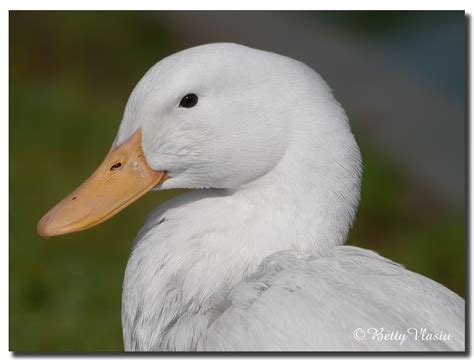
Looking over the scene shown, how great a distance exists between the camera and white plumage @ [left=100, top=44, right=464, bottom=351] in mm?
2354

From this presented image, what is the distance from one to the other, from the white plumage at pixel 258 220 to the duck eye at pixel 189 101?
2 centimetres

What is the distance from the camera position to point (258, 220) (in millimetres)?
2475

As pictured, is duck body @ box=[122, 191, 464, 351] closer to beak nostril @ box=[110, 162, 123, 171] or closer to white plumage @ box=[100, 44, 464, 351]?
white plumage @ box=[100, 44, 464, 351]

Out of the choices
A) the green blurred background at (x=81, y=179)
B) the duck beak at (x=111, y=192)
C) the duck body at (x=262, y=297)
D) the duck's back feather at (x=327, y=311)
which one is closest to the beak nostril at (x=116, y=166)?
the duck beak at (x=111, y=192)

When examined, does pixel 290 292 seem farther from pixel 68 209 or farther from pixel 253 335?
pixel 68 209

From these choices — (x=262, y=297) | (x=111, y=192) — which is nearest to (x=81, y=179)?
(x=111, y=192)

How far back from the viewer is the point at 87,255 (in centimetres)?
463

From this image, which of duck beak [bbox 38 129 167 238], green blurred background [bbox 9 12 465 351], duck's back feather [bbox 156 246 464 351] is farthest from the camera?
green blurred background [bbox 9 12 465 351]

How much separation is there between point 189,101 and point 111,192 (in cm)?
38

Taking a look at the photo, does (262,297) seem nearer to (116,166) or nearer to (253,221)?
(253,221)

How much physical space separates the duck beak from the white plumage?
0.17 feet

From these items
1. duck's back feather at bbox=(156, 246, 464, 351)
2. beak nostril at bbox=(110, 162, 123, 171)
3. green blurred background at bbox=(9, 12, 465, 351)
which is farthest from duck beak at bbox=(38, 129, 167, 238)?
green blurred background at bbox=(9, 12, 465, 351)
